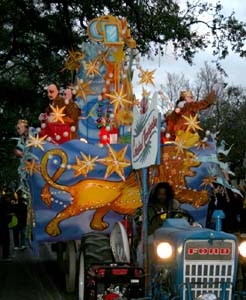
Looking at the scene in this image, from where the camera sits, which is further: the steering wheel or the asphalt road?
the asphalt road

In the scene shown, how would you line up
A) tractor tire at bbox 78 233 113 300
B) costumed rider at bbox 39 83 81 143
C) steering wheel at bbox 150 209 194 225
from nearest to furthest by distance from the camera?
steering wheel at bbox 150 209 194 225
tractor tire at bbox 78 233 113 300
costumed rider at bbox 39 83 81 143

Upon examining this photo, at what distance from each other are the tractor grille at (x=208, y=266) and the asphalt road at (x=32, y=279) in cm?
392

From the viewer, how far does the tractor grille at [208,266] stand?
6.46 meters

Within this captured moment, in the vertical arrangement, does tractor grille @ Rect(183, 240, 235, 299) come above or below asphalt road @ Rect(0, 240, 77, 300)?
above

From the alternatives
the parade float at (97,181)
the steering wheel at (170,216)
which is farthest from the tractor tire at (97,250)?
the steering wheel at (170,216)

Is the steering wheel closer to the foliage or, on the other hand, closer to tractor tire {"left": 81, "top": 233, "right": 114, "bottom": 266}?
tractor tire {"left": 81, "top": 233, "right": 114, "bottom": 266}

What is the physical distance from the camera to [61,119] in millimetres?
11125

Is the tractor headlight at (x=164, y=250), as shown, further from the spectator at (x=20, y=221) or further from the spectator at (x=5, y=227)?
the spectator at (x=20, y=221)

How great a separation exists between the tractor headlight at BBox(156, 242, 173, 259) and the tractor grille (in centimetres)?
26

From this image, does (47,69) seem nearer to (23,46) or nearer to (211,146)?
(23,46)

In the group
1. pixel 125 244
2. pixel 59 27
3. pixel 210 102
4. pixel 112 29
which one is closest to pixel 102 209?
pixel 125 244


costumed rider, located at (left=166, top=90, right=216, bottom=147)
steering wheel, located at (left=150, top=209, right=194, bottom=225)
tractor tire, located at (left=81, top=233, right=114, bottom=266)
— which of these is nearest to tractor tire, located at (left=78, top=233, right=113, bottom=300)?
tractor tire, located at (left=81, top=233, right=114, bottom=266)

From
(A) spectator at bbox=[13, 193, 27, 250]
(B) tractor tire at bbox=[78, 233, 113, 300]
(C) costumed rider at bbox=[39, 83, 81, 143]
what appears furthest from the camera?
(A) spectator at bbox=[13, 193, 27, 250]

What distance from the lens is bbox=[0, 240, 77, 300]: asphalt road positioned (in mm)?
10229
